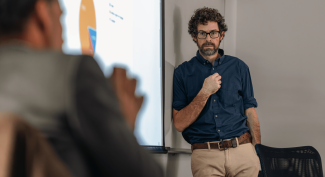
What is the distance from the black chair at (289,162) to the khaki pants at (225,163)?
13cm

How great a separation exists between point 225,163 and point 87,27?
5.17 ft

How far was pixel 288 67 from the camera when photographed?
382 cm

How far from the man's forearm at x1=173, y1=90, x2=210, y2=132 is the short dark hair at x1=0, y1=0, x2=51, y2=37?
205cm

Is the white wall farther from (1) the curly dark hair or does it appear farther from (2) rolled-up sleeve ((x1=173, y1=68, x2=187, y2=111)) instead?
(2) rolled-up sleeve ((x1=173, y1=68, x2=187, y2=111))

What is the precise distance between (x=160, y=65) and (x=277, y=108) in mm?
2042

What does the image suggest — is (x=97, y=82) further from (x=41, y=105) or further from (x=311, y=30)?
(x=311, y=30)

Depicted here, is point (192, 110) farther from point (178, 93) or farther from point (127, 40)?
point (127, 40)

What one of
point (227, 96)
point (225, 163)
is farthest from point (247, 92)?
point (225, 163)

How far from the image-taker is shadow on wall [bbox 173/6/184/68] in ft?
9.36

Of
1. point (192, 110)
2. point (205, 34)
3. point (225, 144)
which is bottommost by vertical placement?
point (225, 144)

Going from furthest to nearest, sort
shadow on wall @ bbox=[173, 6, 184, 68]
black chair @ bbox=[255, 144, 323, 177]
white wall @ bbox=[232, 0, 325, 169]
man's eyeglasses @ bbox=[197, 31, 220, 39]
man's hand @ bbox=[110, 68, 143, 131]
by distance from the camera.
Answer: white wall @ bbox=[232, 0, 325, 169] → shadow on wall @ bbox=[173, 6, 184, 68] → man's eyeglasses @ bbox=[197, 31, 220, 39] → black chair @ bbox=[255, 144, 323, 177] → man's hand @ bbox=[110, 68, 143, 131]

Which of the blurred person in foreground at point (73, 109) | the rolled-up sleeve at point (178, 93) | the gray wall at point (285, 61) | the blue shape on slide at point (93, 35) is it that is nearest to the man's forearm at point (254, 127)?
the rolled-up sleeve at point (178, 93)

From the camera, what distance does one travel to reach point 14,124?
38 centimetres

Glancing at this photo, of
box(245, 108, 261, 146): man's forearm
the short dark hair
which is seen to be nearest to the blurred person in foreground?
the short dark hair
